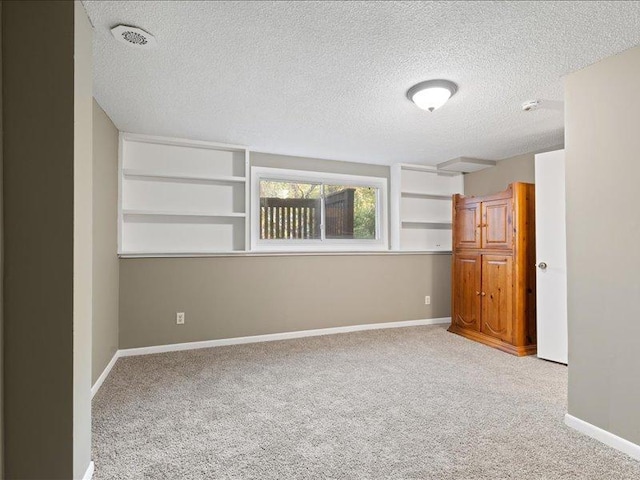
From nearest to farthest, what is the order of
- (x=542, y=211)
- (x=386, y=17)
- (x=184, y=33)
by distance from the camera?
1. (x=386, y=17)
2. (x=184, y=33)
3. (x=542, y=211)

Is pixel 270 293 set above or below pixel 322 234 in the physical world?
below

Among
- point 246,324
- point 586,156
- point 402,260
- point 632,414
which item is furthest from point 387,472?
point 402,260

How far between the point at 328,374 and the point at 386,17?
8.58 ft

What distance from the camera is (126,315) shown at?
3.65m

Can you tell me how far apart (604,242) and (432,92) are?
136 centimetres

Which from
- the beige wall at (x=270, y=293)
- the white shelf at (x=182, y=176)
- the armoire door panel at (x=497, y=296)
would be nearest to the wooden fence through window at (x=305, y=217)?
the beige wall at (x=270, y=293)

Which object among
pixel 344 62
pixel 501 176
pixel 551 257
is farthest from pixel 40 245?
pixel 501 176

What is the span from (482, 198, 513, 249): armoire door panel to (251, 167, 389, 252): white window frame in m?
1.27

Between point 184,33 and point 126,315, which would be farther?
point 126,315

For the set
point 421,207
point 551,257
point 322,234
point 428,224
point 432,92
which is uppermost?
point 432,92

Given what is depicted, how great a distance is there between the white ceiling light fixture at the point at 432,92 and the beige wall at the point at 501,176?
2324 mm

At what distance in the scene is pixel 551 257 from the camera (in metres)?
3.53

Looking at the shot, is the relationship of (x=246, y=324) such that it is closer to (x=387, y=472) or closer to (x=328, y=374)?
(x=328, y=374)

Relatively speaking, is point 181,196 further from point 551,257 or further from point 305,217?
point 551,257
